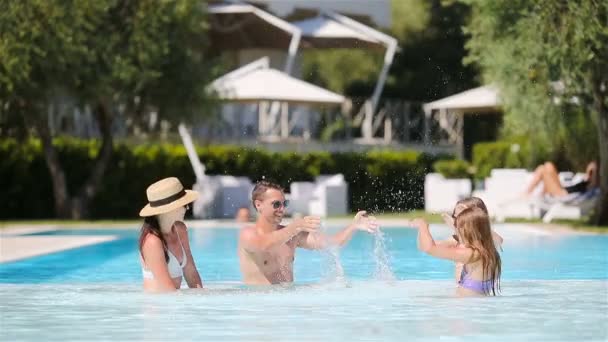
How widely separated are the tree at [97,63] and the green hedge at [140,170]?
0.54m

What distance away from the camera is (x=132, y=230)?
20.9m

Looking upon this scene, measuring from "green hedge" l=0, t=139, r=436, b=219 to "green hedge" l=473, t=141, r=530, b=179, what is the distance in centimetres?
332

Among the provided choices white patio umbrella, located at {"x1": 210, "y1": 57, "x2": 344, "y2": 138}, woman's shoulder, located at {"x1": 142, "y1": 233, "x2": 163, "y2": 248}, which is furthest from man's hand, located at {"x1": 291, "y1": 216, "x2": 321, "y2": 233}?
white patio umbrella, located at {"x1": 210, "y1": 57, "x2": 344, "y2": 138}

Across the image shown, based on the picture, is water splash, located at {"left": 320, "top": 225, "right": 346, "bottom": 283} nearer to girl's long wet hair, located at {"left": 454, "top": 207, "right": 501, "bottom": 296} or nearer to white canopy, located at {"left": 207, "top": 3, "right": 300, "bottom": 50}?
girl's long wet hair, located at {"left": 454, "top": 207, "right": 501, "bottom": 296}

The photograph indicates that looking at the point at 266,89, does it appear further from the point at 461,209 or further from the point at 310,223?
the point at 310,223

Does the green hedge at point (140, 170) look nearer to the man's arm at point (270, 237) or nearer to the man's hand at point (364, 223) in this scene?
the man's arm at point (270, 237)

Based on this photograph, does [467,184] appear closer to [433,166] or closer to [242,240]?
[433,166]

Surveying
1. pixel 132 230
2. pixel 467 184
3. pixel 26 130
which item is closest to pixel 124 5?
pixel 26 130

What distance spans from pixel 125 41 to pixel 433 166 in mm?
10866

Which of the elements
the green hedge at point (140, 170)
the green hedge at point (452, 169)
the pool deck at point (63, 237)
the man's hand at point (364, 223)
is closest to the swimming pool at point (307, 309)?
the man's hand at point (364, 223)

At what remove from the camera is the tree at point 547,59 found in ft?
61.8

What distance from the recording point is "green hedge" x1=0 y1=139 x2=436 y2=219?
25.2 meters

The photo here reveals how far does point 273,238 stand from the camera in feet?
29.6

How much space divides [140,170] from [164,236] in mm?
17596
